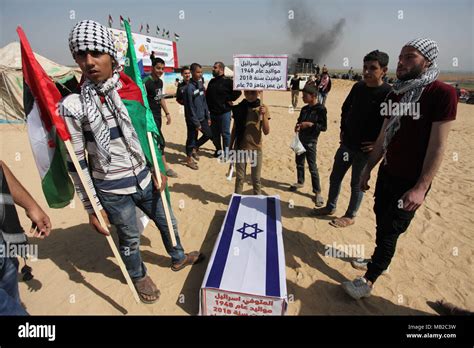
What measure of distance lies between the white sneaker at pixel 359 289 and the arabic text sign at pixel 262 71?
2.69 metres

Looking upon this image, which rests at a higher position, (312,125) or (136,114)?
(136,114)

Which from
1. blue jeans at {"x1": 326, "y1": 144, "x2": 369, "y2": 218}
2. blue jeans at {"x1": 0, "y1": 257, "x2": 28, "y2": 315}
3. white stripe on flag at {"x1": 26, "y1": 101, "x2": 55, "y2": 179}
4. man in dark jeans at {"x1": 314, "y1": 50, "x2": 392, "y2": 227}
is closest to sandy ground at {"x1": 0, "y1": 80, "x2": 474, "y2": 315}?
blue jeans at {"x1": 326, "y1": 144, "x2": 369, "y2": 218}

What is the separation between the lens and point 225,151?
6781 millimetres

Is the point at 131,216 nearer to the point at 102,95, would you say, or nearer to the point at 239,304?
the point at 102,95

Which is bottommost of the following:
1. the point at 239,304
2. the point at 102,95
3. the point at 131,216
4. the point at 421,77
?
the point at 239,304

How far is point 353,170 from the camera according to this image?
11.8ft

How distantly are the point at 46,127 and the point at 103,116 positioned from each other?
576mm

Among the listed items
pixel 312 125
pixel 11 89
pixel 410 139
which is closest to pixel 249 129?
pixel 312 125

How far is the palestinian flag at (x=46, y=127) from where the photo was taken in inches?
76.9

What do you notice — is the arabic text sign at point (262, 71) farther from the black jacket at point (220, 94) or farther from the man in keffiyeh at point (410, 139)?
the black jacket at point (220, 94)

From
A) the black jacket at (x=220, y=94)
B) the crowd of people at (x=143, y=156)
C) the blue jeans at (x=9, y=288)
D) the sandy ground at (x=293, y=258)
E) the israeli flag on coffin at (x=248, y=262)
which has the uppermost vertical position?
the black jacket at (x=220, y=94)

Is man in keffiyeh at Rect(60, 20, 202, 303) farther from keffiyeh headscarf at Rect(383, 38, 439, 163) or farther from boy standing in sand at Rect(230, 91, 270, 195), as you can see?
keffiyeh headscarf at Rect(383, 38, 439, 163)

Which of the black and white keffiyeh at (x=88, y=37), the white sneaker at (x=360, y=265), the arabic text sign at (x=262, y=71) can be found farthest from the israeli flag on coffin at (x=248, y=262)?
the black and white keffiyeh at (x=88, y=37)

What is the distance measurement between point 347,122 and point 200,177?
348 cm
